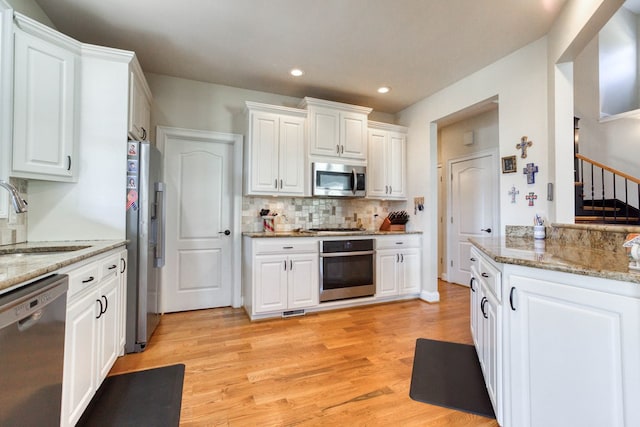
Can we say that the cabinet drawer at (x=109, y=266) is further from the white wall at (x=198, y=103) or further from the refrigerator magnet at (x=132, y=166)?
the white wall at (x=198, y=103)

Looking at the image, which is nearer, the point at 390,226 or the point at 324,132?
the point at 324,132

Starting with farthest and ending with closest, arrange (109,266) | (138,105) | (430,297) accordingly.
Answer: (430,297) < (138,105) < (109,266)

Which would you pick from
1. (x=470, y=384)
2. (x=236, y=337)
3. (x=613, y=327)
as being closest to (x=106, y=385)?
(x=236, y=337)

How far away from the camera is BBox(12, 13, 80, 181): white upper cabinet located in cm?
178

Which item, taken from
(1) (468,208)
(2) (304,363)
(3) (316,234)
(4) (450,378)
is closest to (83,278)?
(2) (304,363)

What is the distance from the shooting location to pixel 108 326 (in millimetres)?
1848

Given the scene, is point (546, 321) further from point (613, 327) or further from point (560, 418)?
point (560, 418)

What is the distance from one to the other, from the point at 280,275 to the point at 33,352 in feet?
7.11

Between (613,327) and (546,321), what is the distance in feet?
0.77

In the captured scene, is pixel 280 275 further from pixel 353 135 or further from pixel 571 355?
pixel 571 355

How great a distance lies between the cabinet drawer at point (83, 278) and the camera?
1.39 metres

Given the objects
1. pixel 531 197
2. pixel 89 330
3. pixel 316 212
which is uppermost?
pixel 531 197

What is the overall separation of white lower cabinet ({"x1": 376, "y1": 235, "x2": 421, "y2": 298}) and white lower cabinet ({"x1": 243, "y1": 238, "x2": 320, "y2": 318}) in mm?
848

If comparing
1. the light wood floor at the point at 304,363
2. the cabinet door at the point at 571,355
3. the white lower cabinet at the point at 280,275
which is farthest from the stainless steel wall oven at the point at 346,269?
the cabinet door at the point at 571,355
